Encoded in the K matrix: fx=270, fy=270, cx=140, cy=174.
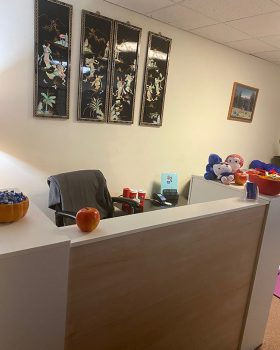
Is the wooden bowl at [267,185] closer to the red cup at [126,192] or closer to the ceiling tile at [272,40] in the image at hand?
the red cup at [126,192]

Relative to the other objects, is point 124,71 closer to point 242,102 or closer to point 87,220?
point 242,102

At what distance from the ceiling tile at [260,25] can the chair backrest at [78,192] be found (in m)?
1.93

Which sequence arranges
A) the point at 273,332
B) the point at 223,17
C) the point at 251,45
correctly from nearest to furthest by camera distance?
1. the point at 273,332
2. the point at 223,17
3. the point at 251,45

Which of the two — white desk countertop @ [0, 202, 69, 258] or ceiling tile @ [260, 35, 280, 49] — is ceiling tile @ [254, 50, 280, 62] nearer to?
ceiling tile @ [260, 35, 280, 49]

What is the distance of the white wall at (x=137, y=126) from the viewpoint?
6.82 ft

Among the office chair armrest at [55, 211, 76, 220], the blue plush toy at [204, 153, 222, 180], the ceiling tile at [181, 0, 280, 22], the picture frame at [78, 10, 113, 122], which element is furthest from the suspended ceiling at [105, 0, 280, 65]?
the office chair armrest at [55, 211, 76, 220]

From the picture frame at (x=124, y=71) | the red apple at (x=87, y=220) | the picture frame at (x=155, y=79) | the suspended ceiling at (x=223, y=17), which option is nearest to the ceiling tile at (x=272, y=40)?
the suspended ceiling at (x=223, y=17)

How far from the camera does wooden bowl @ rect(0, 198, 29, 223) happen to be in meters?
0.83

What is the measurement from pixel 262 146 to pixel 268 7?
2.53 m

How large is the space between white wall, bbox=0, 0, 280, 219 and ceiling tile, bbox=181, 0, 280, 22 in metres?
0.52

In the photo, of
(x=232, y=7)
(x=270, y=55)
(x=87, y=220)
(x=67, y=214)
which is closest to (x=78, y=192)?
(x=67, y=214)

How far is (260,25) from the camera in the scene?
2529 millimetres

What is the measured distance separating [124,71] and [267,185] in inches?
67.7

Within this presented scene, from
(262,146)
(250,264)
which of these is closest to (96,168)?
(250,264)
